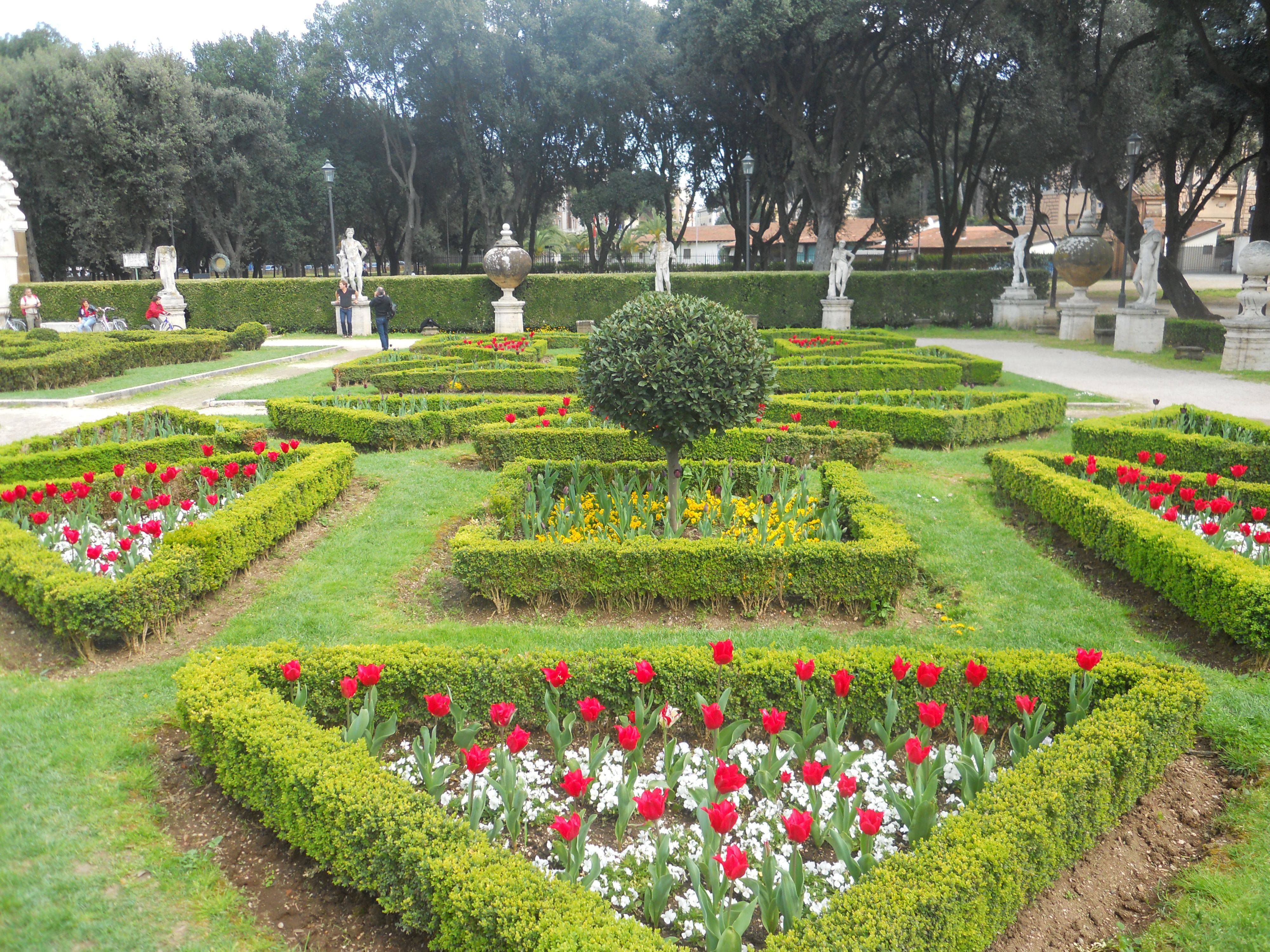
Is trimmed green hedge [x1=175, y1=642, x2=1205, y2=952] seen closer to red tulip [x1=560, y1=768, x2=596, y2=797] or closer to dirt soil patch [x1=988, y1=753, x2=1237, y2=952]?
dirt soil patch [x1=988, y1=753, x2=1237, y2=952]

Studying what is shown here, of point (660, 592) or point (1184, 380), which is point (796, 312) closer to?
point (1184, 380)

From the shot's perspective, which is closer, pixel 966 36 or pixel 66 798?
pixel 66 798

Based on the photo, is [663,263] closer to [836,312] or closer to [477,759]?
[836,312]

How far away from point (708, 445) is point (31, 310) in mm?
21878

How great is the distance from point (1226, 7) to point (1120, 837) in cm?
2002

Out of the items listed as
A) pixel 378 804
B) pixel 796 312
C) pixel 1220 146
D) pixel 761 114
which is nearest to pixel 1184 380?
pixel 796 312

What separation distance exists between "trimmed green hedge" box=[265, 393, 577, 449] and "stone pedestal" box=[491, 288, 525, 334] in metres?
12.9

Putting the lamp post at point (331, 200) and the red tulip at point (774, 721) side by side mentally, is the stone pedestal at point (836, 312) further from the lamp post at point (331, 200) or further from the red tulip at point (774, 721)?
the red tulip at point (774, 721)

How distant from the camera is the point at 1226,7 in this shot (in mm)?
17547

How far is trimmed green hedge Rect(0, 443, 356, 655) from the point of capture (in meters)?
5.07

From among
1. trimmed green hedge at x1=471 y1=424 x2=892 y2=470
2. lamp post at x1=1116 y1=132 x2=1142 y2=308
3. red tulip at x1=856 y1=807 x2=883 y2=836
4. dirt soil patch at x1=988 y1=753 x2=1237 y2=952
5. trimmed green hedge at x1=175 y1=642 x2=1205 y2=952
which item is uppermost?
lamp post at x1=1116 y1=132 x2=1142 y2=308

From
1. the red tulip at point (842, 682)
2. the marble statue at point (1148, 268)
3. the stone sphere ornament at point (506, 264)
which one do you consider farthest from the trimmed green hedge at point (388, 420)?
the marble statue at point (1148, 268)

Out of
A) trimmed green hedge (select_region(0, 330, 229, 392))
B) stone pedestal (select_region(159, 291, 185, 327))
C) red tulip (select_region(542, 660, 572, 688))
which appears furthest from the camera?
stone pedestal (select_region(159, 291, 185, 327))

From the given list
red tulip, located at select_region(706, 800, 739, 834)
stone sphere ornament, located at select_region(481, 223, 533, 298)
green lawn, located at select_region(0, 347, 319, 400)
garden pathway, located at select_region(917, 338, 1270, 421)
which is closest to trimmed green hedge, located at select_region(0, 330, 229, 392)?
green lawn, located at select_region(0, 347, 319, 400)
